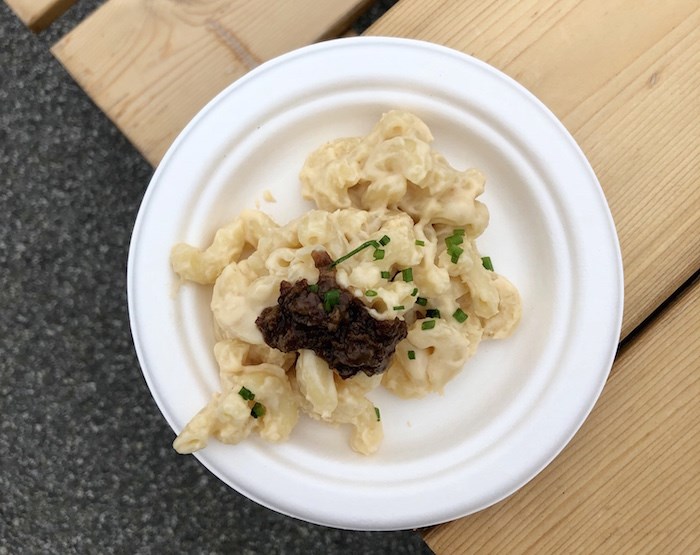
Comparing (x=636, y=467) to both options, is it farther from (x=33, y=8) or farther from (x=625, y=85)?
(x=33, y=8)

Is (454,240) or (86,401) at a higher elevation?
(454,240)

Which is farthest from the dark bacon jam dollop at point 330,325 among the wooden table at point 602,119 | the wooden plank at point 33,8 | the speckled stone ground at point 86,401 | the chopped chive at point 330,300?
the speckled stone ground at point 86,401

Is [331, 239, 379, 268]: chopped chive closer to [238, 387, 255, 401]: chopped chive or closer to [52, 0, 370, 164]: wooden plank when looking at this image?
[238, 387, 255, 401]: chopped chive

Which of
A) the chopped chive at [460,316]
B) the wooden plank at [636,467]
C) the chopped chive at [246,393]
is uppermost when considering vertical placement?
the chopped chive at [246,393]

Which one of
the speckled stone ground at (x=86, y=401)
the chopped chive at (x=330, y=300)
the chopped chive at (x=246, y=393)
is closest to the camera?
the chopped chive at (x=330, y=300)

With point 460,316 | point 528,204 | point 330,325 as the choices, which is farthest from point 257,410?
point 528,204

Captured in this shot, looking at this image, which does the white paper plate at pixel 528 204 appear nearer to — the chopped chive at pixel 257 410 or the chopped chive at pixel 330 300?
the chopped chive at pixel 257 410

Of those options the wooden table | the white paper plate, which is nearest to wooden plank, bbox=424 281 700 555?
the wooden table
